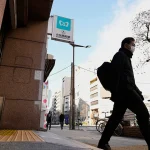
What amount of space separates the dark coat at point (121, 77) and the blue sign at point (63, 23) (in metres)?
5.31

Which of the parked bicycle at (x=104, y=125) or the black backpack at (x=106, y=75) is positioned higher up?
the black backpack at (x=106, y=75)

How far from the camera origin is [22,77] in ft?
17.2

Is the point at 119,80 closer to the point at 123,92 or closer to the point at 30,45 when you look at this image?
the point at 123,92

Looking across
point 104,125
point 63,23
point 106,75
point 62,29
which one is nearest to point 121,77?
point 106,75

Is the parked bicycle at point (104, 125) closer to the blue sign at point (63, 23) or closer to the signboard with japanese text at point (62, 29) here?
the signboard with japanese text at point (62, 29)

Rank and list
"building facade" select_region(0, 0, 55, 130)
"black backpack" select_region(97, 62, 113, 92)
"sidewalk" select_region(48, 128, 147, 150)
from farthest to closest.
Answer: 1. "building facade" select_region(0, 0, 55, 130)
2. "sidewalk" select_region(48, 128, 147, 150)
3. "black backpack" select_region(97, 62, 113, 92)

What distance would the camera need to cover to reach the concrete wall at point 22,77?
4.92 meters

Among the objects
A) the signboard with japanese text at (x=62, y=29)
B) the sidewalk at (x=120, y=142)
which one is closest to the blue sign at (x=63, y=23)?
the signboard with japanese text at (x=62, y=29)

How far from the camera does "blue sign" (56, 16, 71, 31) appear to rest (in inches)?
310

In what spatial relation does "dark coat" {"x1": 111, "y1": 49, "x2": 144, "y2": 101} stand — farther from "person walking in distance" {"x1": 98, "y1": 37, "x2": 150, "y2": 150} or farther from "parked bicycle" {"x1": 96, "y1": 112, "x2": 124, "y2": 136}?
"parked bicycle" {"x1": 96, "y1": 112, "x2": 124, "y2": 136}

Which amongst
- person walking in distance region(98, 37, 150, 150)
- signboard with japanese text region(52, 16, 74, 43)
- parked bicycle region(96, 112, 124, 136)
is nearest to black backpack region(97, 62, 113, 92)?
person walking in distance region(98, 37, 150, 150)

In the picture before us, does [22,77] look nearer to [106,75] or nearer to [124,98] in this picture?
[106,75]

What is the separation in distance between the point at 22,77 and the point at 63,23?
3.70 meters

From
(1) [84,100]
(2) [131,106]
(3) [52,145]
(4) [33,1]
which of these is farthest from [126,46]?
(1) [84,100]
